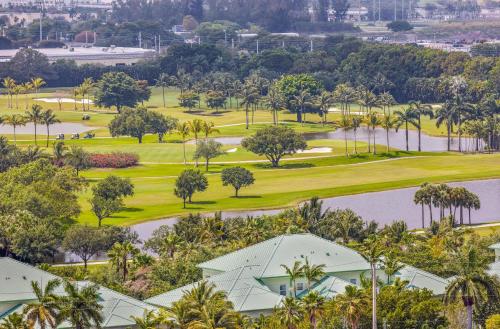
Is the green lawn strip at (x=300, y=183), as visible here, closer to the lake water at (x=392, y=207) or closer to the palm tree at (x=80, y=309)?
the lake water at (x=392, y=207)

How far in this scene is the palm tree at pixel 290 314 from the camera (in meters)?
86.8

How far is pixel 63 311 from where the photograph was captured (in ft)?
285

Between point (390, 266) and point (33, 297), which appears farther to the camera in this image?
point (390, 266)

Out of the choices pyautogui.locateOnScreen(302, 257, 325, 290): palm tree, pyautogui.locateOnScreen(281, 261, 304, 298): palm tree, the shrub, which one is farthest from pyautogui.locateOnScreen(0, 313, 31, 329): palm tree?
the shrub

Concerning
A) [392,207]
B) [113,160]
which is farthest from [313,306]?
[113,160]

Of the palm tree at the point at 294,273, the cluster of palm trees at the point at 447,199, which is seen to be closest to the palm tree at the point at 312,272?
the palm tree at the point at 294,273

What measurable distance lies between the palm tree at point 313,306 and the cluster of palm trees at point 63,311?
11.1 m

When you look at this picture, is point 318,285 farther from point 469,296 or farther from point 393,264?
point 469,296

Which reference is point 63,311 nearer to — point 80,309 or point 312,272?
point 80,309

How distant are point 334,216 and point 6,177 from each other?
1553 inches

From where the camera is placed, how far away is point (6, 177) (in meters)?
153

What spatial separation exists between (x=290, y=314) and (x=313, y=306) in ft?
5.96

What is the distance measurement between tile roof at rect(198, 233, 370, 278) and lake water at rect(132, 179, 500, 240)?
122 feet

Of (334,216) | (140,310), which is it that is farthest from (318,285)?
(334,216)
